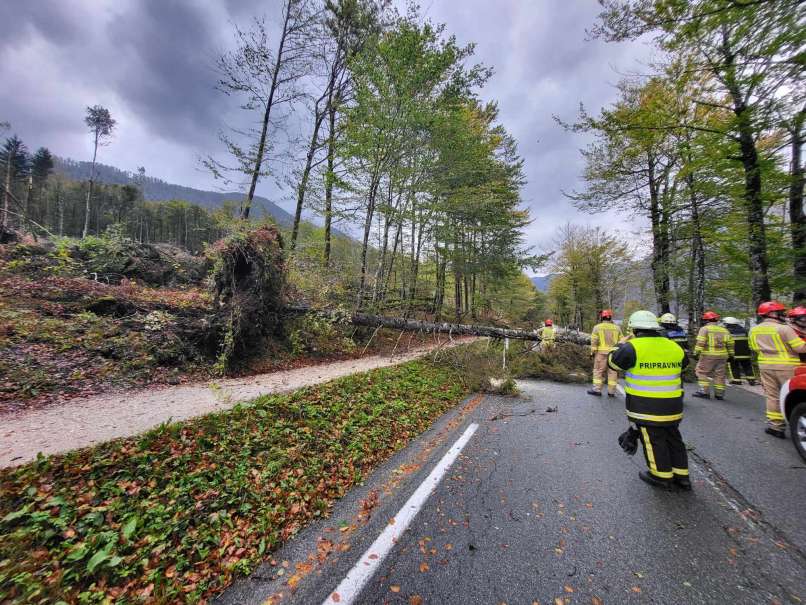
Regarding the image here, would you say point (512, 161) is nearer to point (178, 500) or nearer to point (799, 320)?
point (799, 320)

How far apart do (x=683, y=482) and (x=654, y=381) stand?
106cm

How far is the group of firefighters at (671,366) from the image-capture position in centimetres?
337

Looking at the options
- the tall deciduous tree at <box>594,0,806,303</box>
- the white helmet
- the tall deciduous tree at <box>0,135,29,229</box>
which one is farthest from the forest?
the tall deciduous tree at <box>0,135,29,229</box>

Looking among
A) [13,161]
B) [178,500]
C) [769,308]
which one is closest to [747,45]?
[769,308]

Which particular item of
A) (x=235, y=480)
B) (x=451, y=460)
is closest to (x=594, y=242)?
(x=451, y=460)

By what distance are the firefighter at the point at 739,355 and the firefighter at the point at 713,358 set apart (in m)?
1.42

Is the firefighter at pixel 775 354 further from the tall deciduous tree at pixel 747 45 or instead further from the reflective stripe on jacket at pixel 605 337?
the tall deciduous tree at pixel 747 45

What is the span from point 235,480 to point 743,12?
998cm

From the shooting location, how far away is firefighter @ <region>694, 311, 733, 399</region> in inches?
283

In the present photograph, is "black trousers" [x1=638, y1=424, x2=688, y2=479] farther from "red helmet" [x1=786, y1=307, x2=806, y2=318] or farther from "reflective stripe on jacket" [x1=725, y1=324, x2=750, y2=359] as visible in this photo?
"reflective stripe on jacket" [x1=725, y1=324, x2=750, y2=359]

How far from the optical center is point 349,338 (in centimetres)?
1054

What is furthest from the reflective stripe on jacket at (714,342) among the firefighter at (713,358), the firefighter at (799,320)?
the firefighter at (799,320)

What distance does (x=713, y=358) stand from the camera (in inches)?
287

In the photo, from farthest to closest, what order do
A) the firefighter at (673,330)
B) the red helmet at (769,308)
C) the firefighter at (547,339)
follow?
the firefighter at (547,339) < the firefighter at (673,330) < the red helmet at (769,308)
